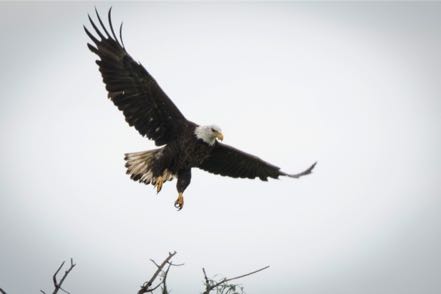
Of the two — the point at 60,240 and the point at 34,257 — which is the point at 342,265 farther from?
the point at 34,257

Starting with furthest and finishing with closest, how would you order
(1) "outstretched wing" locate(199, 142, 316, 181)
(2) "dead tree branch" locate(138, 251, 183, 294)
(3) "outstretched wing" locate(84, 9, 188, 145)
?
(1) "outstretched wing" locate(199, 142, 316, 181)
(3) "outstretched wing" locate(84, 9, 188, 145)
(2) "dead tree branch" locate(138, 251, 183, 294)

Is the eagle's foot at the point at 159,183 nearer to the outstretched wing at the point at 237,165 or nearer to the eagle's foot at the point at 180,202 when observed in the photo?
the eagle's foot at the point at 180,202

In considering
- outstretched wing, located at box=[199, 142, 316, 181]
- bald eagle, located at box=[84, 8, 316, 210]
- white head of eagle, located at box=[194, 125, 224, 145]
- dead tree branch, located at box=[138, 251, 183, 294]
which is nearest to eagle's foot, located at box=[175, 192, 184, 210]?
bald eagle, located at box=[84, 8, 316, 210]

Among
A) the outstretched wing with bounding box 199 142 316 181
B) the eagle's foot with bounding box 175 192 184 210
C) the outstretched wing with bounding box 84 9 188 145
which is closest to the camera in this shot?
the outstretched wing with bounding box 84 9 188 145

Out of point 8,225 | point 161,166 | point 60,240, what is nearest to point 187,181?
point 161,166

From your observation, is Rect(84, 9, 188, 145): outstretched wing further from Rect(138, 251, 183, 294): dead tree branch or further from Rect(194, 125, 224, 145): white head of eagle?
Rect(138, 251, 183, 294): dead tree branch

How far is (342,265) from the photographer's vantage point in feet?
317

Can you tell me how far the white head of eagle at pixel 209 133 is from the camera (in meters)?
7.46

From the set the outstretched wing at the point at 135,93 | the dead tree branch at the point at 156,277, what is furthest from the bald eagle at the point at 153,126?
the dead tree branch at the point at 156,277

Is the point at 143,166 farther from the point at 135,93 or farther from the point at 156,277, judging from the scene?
the point at 156,277

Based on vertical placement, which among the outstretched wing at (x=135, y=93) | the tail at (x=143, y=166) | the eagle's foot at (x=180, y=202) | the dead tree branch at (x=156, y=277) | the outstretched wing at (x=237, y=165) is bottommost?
the dead tree branch at (x=156, y=277)

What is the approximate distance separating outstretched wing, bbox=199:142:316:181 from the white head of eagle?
0.48 metres

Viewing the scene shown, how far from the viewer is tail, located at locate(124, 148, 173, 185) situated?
25.3 ft

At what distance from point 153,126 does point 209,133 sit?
0.54 m
